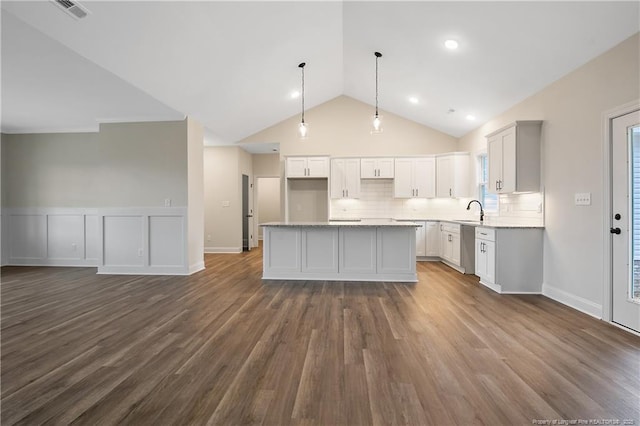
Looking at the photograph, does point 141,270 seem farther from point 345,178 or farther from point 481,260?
point 481,260

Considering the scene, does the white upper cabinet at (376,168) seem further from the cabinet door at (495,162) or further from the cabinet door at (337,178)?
the cabinet door at (495,162)

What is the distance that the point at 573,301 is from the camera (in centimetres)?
360

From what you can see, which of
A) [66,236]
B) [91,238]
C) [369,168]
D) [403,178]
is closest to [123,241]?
[91,238]

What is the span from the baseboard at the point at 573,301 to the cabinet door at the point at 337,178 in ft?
14.1

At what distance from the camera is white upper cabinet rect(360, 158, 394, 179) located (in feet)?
23.8

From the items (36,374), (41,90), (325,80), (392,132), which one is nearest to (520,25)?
(325,80)

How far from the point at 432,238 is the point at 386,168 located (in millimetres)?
1879

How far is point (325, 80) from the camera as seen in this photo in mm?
6434

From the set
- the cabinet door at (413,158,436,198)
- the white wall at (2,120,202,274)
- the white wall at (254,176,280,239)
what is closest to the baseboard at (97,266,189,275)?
the white wall at (2,120,202,274)

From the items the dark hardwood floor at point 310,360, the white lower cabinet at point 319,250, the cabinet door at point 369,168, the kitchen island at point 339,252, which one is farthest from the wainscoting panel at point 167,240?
the cabinet door at point 369,168

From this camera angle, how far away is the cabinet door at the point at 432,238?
22.4ft

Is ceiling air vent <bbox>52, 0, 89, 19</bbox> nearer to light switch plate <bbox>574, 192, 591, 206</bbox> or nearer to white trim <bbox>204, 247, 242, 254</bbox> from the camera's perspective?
light switch plate <bbox>574, 192, 591, 206</bbox>

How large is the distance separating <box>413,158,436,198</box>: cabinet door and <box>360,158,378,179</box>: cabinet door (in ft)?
2.97

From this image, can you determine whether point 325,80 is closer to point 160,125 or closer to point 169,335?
point 160,125
